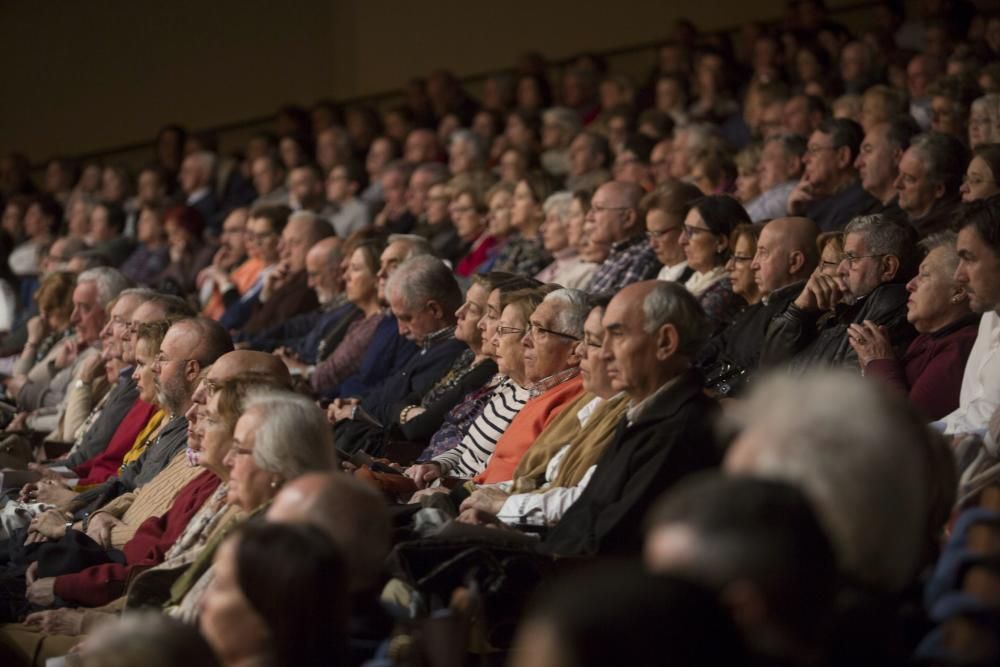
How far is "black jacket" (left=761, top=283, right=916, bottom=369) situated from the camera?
4.63m

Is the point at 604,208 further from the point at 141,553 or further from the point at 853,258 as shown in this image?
the point at 141,553

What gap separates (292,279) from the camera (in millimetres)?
7723

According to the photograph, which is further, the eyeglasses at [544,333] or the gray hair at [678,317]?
the eyeglasses at [544,333]

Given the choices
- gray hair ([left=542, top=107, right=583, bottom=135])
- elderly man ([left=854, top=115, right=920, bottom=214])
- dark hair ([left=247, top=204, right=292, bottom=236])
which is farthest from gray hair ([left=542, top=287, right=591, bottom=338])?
gray hair ([left=542, top=107, right=583, bottom=135])

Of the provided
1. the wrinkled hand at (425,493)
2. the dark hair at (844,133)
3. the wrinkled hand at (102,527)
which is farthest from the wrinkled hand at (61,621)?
the dark hair at (844,133)

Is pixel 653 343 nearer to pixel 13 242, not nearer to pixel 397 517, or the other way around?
pixel 397 517

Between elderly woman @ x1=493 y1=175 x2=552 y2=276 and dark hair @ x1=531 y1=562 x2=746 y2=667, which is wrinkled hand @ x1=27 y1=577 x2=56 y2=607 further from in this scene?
elderly woman @ x1=493 y1=175 x2=552 y2=276

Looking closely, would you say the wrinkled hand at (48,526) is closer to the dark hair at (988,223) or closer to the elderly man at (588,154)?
the dark hair at (988,223)

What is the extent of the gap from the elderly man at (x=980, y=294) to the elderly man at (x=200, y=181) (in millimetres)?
6866

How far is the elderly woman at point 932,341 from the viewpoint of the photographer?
14.1 ft

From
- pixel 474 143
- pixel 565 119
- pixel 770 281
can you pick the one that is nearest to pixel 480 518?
pixel 770 281

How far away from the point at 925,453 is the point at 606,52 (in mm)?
9198

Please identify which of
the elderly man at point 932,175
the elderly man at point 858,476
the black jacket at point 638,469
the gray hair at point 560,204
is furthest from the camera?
the gray hair at point 560,204

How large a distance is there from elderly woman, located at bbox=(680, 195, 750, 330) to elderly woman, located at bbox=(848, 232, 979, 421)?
114cm
